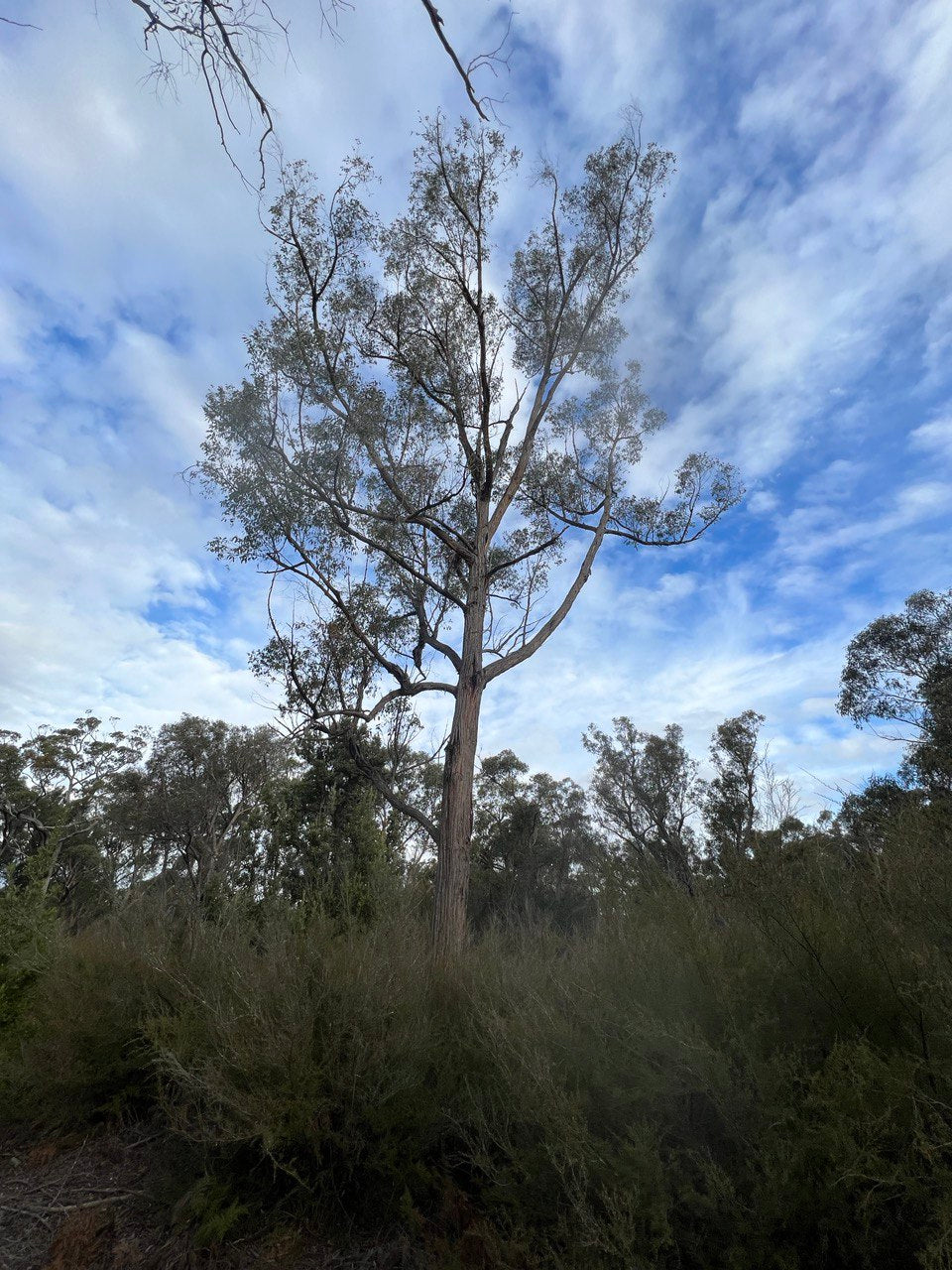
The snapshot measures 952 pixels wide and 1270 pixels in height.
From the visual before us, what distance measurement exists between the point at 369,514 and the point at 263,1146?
26.0 ft

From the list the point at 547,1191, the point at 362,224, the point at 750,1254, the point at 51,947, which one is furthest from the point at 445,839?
the point at 362,224

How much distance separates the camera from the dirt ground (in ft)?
9.18

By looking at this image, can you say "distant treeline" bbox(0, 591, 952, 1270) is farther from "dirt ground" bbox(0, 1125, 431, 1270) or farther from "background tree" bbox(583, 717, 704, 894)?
"background tree" bbox(583, 717, 704, 894)

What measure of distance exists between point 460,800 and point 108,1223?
488 centimetres

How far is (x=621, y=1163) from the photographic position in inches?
82.7

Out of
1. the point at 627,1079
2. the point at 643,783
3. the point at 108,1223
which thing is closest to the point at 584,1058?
the point at 627,1079

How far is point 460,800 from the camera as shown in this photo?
770 cm

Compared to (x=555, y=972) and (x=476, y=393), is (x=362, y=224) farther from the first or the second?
(x=555, y=972)

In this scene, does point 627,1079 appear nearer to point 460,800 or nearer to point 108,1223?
point 108,1223

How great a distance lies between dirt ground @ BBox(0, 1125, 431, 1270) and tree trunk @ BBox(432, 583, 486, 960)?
3.15 m

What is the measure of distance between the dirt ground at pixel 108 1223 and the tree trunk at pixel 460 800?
124 inches

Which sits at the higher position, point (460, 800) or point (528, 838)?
point (528, 838)

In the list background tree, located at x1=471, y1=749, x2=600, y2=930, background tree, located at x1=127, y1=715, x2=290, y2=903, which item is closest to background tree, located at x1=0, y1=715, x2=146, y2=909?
background tree, located at x1=127, y1=715, x2=290, y2=903

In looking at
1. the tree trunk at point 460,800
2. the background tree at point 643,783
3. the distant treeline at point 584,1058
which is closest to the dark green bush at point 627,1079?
the distant treeline at point 584,1058
